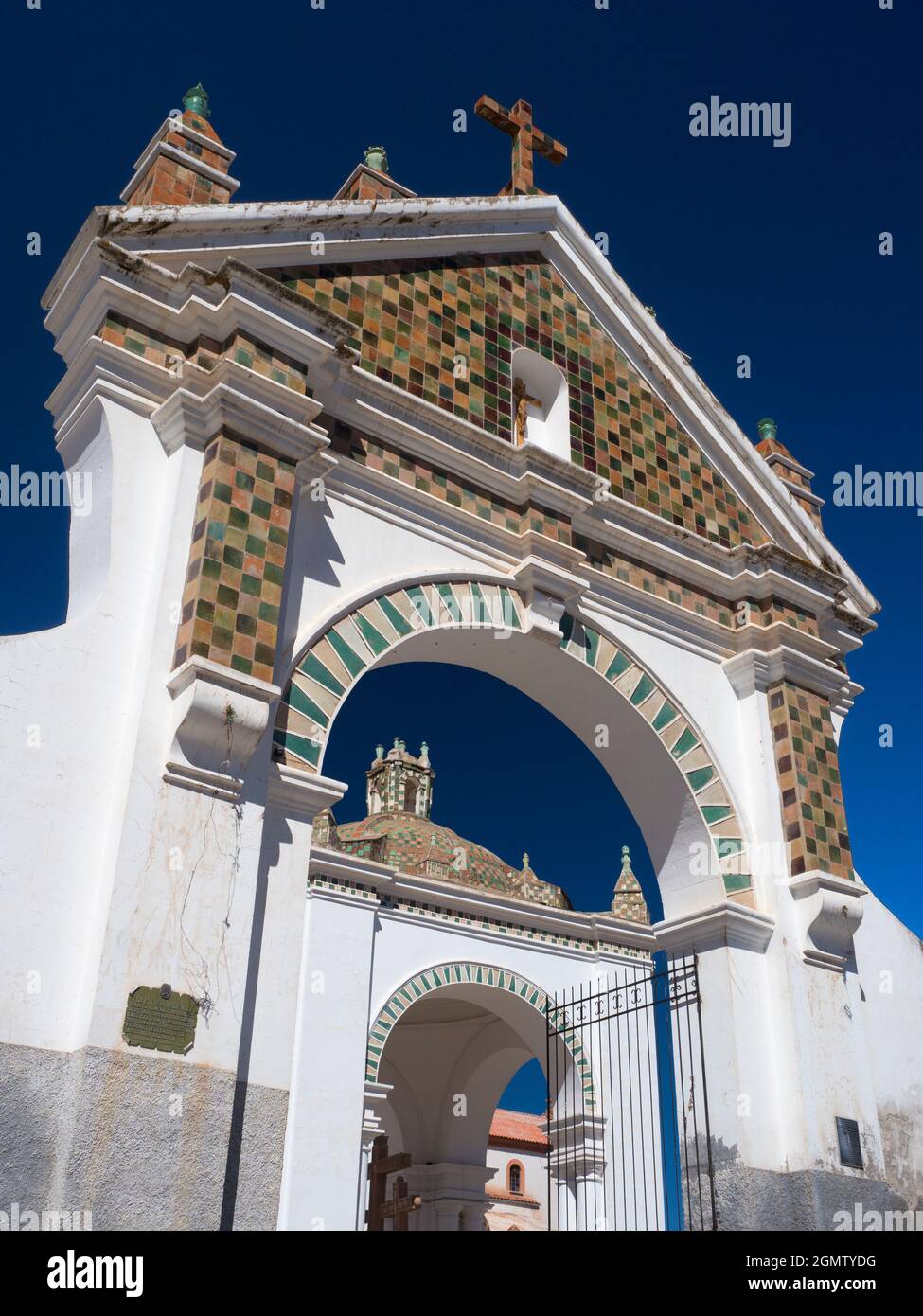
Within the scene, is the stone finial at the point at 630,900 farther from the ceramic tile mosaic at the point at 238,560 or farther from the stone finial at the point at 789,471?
the ceramic tile mosaic at the point at 238,560

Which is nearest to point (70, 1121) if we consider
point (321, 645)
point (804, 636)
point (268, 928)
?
point (268, 928)

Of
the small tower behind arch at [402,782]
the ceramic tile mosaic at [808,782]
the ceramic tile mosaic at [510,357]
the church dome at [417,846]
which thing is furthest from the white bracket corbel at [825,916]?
the small tower behind arch at [402,782]

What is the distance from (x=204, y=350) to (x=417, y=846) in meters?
10.7

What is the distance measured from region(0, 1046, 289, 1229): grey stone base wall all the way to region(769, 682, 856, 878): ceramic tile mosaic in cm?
412

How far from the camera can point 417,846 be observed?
16.1 metres

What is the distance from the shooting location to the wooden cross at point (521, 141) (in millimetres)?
8758

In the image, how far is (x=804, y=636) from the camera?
27.4ft

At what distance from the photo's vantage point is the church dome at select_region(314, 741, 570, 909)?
14.4m

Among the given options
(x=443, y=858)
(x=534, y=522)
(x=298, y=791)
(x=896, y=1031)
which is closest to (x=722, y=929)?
(x=896, y=1031)

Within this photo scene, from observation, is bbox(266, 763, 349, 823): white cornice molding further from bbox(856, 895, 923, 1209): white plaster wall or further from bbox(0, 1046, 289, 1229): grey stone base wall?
bbox(856, 895, 923, 1209): white plaster wall

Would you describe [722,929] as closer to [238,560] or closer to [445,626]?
[445,626]

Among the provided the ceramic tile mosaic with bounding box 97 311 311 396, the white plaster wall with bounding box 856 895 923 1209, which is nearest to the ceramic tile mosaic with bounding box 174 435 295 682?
the ceramic tile mosaic with bounding box 97 311 311 396
